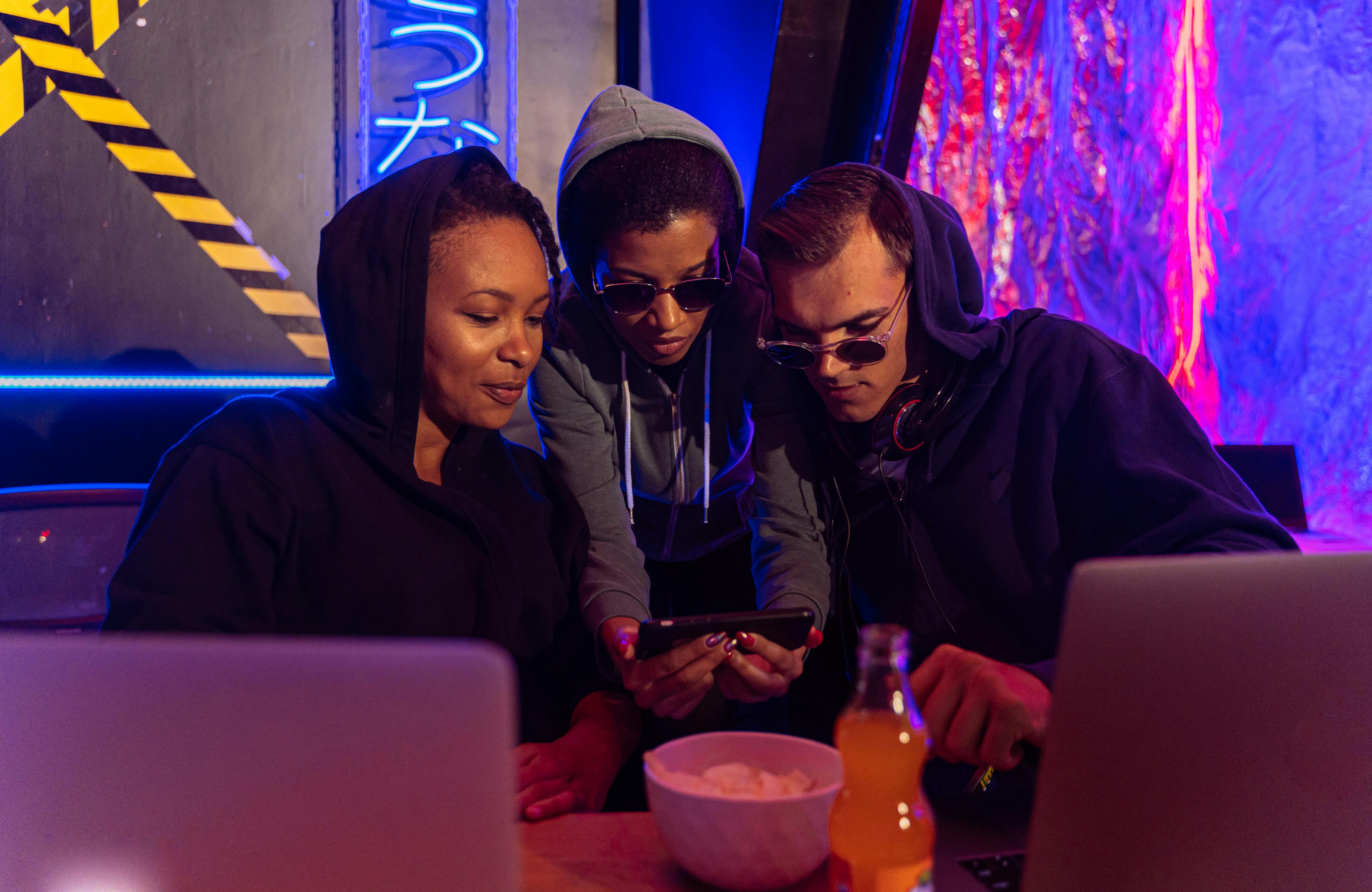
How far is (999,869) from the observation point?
34.0 inches

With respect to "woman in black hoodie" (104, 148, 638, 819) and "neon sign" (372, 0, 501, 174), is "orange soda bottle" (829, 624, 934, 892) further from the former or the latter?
"neon sign" (372, 0, 501, 174)

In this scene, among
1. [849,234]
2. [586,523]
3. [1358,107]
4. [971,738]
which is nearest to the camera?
[971,738]

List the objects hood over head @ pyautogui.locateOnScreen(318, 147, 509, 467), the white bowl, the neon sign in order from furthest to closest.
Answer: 1. the neon sign
2. hood over head @ pyautogui.locateOnScreen(318, 147, 509, 467)
3. the white bowl

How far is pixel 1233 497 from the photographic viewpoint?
154 centimetres

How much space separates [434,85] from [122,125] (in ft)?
3.84

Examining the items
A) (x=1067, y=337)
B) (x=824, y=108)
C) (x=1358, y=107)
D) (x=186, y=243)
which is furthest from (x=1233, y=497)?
(x=186, y=243)

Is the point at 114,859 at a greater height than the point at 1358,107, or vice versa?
the point at 1358,107

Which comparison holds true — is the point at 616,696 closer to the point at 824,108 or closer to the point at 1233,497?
the point at 1233,497

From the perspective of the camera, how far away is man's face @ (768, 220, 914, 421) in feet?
5.49

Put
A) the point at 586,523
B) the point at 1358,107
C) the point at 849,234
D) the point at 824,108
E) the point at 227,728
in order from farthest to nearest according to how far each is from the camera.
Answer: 1. the point at 824,108
2. the point at 1358,107
3. the point at 586,523
4. the point at 849,234
5. the point at 227,728

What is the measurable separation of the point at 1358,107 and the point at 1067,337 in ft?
3.82

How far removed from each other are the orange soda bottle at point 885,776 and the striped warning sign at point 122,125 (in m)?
3.34

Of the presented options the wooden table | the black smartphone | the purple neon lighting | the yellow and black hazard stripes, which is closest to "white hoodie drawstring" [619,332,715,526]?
the black smartphone

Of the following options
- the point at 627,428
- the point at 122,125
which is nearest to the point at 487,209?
the point at 627,428
